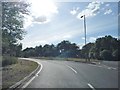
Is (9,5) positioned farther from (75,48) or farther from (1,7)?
(75,48)

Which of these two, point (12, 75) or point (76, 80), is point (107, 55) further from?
point (76, 80)

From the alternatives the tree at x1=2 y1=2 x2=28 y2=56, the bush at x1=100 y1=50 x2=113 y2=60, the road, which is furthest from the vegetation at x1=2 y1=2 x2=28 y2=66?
the bush at x1=100 y1=50 x2=113 y2=60

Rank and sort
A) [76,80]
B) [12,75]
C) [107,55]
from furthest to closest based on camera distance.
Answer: [107,55] → [12,75] → [76,80]

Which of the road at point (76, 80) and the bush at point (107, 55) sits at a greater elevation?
the bush at point (107, 55)

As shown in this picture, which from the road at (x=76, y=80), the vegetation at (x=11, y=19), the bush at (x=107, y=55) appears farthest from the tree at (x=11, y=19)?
the bush at (x=107, y=55)

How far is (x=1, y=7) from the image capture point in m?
17.5

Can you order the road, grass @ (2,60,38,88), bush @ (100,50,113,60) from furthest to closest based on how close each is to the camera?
bush @ (100,50,113,60) → grass @ (2,60,38,88) → the road

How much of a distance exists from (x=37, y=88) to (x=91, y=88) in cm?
268

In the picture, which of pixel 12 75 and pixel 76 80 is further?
pixel 12 75

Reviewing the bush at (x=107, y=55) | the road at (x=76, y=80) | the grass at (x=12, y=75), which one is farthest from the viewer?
the bush at (x=107, y=55)

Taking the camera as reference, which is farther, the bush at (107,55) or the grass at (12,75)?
the bush at (107,55)

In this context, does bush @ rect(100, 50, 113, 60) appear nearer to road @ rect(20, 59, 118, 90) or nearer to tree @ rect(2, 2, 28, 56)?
road @ rect(20, 59, 118, 90)

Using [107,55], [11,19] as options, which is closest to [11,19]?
[11,19]

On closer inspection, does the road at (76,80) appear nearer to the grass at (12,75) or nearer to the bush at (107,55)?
the grass at (12,75)
